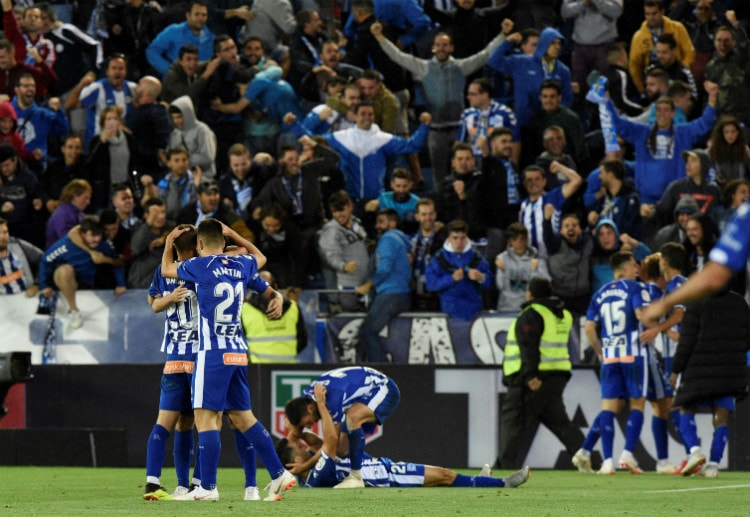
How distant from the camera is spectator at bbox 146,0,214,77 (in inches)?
816

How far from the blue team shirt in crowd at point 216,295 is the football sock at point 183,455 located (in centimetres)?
97

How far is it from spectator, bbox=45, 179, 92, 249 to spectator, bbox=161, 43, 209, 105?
222cm

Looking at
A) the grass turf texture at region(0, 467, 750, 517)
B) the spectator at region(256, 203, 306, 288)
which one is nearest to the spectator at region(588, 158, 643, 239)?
the spectator at region(256, 203, 306, 288)

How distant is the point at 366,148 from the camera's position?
61.6 ft

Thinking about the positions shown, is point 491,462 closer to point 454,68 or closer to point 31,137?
point 454,68

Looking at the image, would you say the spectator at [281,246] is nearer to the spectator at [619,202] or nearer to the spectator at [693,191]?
the spectator at [619,202]

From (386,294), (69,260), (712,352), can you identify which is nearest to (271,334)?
(386,294)

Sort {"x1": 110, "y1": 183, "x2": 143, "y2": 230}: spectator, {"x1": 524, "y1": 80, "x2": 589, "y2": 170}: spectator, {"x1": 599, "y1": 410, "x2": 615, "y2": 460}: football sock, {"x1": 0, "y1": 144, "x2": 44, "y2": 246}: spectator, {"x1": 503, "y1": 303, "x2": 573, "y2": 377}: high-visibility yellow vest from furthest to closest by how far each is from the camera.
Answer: {"x1": 0, "y1": 144, "x2": 44, "y2": 246}: spectator → {"x1": 524, "y1": 80, "x2": 589, "y2": 170}: spectator → {"x1": 110, "y1": 183, "x2": 143, "y2": 230}: spectator → {"x1": 503, "y1": 303, "x2": 573, "y2": 377}: high-visibility yellow vest → {"x1": 599, "y1": 410, "x2": 615, "y2": 460}: football sock

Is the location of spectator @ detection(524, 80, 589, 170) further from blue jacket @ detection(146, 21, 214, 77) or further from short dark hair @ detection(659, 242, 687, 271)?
blue jacket @ detection(146, 21, 214, 77)

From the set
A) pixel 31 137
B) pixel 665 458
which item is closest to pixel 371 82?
pixel 31 137

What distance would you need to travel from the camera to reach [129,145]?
19312 millimetres

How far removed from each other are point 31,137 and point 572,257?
7723 mm

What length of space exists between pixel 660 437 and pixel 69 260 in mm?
7412

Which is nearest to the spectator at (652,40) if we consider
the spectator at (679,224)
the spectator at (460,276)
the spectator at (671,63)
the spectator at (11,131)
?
the spectator at (671,63)
